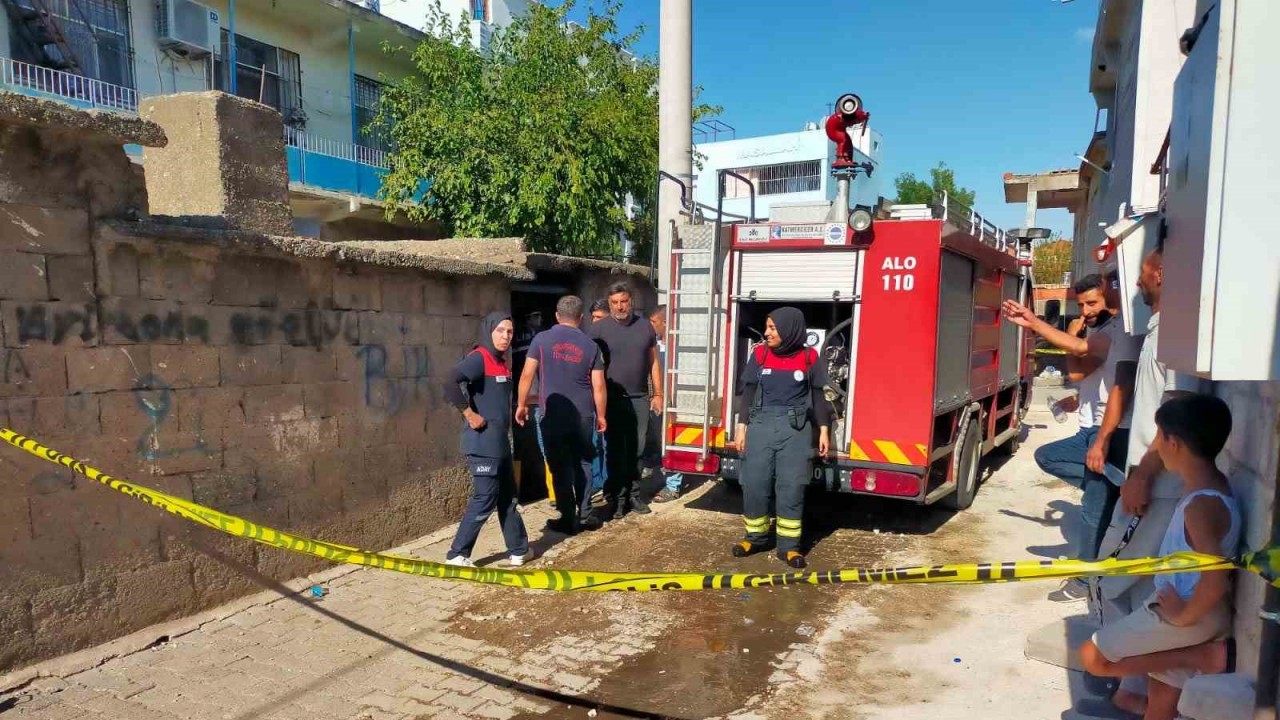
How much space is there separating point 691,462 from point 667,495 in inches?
47.8

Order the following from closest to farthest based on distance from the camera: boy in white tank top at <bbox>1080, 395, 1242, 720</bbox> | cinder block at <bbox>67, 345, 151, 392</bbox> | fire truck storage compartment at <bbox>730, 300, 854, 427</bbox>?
boy in white tank top at <bbox>1080, 395, 1242, 720</bbox> < cinder block at <bbox>67, 345, 151, 392</bbox> < fire truck storage compartment at <bbox>730, 300, 854, 427</bbox>

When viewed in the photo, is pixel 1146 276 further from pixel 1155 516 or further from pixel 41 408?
pixel 41 408

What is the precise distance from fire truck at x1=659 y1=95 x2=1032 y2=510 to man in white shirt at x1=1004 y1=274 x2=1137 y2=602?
91 cm

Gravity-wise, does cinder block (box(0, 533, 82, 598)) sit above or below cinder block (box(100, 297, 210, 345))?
below

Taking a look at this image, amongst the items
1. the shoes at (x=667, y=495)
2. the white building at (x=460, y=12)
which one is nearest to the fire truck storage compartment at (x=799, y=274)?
the shoes at (x=667, y=495)

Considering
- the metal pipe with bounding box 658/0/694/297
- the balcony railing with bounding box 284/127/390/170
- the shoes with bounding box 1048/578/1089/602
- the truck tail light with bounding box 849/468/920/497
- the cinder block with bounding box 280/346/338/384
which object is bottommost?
the shoes with bounding box 1048/578/1089/602

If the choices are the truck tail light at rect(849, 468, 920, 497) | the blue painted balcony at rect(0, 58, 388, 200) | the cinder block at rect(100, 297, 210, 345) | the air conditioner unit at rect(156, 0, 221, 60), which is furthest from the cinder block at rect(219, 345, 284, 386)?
the air conditioner unit at rect(156, 0, 221, 60)

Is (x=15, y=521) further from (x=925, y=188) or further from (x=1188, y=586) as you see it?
(x=925, y=188)

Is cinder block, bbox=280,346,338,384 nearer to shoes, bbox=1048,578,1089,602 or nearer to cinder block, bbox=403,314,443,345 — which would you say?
cinder block, bbox=403,314,443,345

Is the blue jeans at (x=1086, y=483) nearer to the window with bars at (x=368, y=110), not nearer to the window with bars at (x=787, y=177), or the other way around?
the window with bars at (x=368, y=110)

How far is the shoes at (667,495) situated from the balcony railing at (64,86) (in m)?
9.06

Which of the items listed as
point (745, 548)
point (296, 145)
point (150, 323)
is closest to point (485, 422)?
point (150, 323)

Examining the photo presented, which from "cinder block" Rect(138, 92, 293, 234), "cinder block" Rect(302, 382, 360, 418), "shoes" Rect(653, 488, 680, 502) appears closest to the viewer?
"cinder block" Rect(138, 92, 293, 234)

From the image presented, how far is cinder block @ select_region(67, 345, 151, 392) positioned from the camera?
373 centimetres
